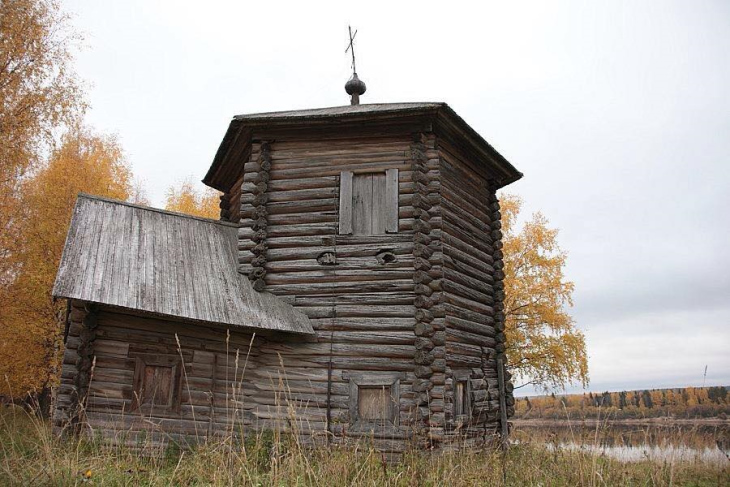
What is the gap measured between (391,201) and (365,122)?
1.69 meters

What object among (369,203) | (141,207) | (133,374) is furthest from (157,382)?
(369,203)

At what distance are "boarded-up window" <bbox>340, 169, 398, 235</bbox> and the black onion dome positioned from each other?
13.9 ft

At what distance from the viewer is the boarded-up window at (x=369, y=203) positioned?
10812mm

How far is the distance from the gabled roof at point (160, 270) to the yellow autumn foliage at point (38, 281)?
639cm

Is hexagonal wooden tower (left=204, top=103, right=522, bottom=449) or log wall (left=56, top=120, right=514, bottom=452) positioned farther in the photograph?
hexagonal wooden tower (left=204, top=103, right=522, bottom=449)

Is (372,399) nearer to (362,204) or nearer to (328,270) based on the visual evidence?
(328,270)

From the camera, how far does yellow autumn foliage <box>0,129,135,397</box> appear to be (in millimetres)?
15633

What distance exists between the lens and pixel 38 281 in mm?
15297

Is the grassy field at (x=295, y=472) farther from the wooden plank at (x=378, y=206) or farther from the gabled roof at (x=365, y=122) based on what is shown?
the gabled roof at (x=365, y=122)

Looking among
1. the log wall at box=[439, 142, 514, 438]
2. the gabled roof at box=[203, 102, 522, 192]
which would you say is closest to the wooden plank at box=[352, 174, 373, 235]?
the gabled roof at box=[203, 102, 522, 192]

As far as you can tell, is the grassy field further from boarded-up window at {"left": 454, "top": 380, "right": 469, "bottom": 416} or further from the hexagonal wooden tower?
boarded-up window at {"left": 454, "top": 380, "right": 469, "bottom": 416}

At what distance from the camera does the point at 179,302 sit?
9281mm

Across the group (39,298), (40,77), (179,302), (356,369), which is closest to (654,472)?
(356,369)

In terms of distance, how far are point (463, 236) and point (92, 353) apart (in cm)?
759
